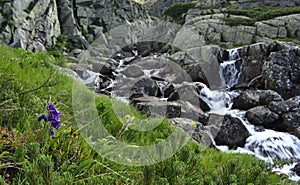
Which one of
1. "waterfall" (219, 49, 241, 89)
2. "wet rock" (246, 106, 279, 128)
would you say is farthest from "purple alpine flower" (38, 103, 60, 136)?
"waterfall" (219, 49, 241, 89)

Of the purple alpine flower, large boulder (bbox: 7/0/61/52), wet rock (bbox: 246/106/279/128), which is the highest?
the purple alpine flower

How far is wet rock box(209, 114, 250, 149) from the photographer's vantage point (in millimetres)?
12086

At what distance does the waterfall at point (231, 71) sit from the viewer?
24484mm

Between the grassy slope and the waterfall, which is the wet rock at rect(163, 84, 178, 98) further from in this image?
the grassy slope

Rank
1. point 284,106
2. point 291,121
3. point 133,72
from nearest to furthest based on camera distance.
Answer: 1. point 291,121
2. point 284,106
3. point 133,72

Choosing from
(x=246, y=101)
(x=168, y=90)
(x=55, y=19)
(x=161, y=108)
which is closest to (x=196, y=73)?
(x=168, y=90)

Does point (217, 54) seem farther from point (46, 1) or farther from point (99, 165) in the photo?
point (99, 165)

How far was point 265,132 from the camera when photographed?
14062 millimetres

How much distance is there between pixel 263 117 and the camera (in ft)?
49.5

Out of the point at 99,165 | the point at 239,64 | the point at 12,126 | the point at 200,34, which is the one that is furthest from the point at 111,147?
the point at 200,34

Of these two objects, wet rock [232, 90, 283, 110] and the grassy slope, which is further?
wet rock [232, 90, 283, 110]

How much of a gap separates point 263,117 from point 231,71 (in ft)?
34.7

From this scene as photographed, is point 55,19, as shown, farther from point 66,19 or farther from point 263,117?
point 263,117

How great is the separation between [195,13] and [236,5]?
11894 mm
